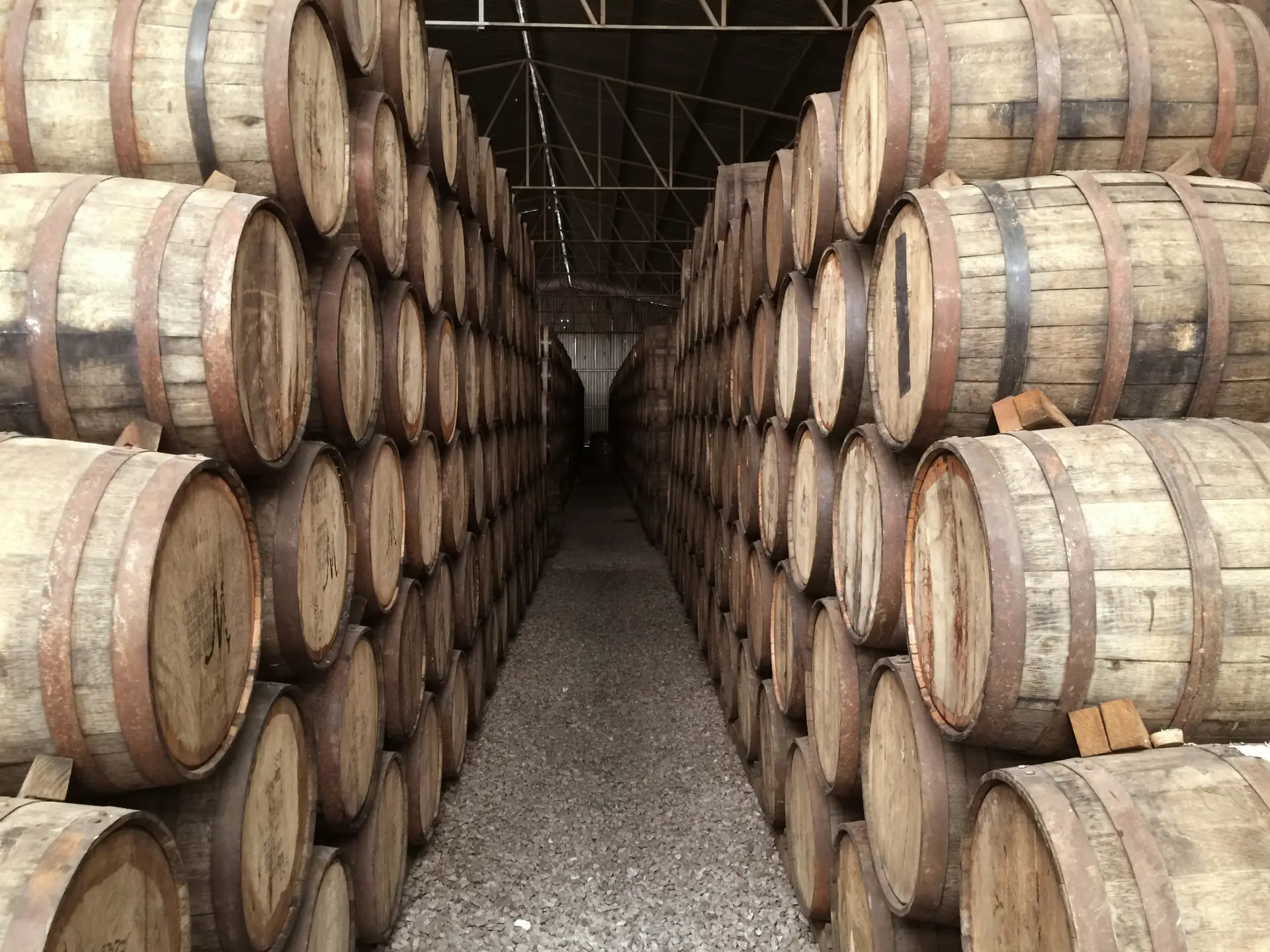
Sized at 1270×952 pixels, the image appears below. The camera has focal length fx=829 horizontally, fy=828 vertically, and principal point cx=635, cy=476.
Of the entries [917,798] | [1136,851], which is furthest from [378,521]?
[1136,851]

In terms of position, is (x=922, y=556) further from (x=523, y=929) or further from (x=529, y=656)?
(x=529, y=656)

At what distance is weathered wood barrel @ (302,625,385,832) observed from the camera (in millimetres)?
2918

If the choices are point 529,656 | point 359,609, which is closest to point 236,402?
point 359,609

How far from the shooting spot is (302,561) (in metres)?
2.65

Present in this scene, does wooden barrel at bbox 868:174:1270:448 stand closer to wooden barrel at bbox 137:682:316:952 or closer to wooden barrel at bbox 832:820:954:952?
wooden barrel at bbox 832:820:954:952

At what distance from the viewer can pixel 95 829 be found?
1.42 metres

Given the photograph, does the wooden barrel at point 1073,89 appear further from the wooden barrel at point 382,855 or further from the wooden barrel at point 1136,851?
the wooden barrel at point 382,855

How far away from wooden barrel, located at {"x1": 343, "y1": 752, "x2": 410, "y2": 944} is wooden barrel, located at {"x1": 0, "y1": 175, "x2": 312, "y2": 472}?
1810mm

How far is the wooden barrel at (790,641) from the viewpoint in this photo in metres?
3.85

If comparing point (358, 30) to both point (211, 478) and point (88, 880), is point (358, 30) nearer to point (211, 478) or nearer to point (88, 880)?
point (211, 478)

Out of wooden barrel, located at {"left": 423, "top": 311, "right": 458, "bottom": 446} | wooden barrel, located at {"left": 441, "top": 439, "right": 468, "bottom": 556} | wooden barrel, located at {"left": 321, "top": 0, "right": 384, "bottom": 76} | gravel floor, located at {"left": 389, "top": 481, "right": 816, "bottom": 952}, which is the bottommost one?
gravel floor, located at {"left": 389, "top": 481, "right": 816, "bottom": 952}

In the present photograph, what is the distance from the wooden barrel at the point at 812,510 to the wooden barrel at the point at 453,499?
207cm

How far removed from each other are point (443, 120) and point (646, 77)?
1092 centimetres

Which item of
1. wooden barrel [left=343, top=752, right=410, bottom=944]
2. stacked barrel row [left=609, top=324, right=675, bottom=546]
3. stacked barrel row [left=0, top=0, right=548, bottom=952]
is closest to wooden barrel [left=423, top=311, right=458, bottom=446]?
stacked barrel row [left=0, top=0, right=548, bottom=952]
